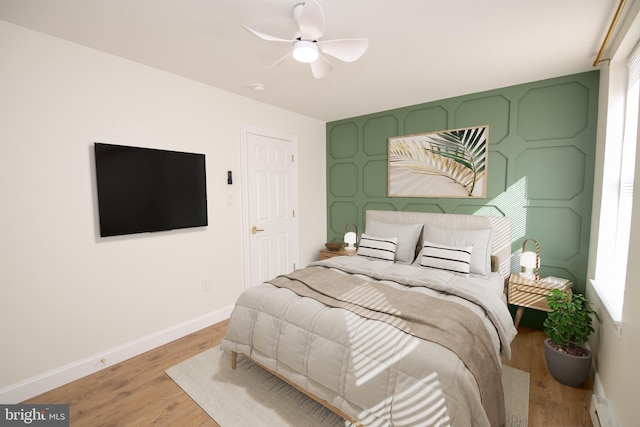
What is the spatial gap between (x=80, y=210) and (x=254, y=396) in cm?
192

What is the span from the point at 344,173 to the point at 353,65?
201cm

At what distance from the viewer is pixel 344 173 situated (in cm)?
435

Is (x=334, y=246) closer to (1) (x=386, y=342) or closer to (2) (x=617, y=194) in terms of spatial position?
(1) (x=386, y=342)

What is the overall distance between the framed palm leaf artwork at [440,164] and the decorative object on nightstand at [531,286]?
2.82ft

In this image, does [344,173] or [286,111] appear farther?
[344,173]

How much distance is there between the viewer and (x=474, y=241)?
2850 mm

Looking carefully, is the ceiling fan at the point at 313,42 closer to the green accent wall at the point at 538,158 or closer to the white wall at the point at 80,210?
the white wall at the point at 80,210

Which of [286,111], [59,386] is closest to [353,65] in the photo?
[286,111]

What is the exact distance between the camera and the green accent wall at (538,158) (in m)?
2.67

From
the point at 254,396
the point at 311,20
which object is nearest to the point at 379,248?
the point at 254,396

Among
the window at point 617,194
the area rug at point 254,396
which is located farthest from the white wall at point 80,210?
the window at point 617,194

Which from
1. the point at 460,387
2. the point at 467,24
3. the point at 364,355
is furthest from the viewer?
the point at 467,24

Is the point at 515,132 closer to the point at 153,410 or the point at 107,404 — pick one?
the point at 153,410

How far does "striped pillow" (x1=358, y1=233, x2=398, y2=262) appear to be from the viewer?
3150 mm
